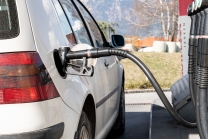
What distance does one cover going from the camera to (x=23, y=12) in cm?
282

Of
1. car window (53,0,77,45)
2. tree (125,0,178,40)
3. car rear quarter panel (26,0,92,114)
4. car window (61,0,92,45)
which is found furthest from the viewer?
tree (125,0,178,40)

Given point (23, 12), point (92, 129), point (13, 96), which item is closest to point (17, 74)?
point (13, 96)

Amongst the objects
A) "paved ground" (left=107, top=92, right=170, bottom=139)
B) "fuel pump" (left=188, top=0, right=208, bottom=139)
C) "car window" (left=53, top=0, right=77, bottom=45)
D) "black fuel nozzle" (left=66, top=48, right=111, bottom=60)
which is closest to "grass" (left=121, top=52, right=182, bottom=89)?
"paved ground" (left=107, top=92, right=170, bottom=139)

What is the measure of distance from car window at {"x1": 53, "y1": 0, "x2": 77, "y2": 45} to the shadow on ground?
2808 mm

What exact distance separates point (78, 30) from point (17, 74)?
5.79 ft

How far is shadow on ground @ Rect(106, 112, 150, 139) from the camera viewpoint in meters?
6.55

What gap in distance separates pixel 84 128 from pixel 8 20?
1.13 meters

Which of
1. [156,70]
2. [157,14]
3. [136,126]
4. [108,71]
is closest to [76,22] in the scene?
[108,71]

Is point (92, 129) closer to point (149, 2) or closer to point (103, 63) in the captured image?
point (103, 63)

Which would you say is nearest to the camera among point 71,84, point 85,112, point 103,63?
point 71,84

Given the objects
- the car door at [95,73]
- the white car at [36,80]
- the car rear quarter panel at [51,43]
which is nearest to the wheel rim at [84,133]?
the white car at [36,80]

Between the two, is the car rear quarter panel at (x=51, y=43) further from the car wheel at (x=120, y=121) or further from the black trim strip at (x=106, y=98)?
the car wheel at (x=120, y=121)

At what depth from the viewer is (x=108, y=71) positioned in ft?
16.3

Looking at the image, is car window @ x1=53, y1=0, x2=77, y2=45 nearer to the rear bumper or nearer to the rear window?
the rear window
